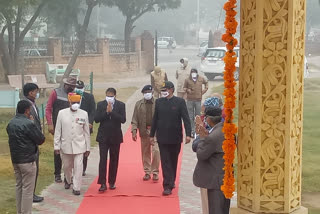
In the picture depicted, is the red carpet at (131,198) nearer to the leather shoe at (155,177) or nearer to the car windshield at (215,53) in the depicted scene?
the leather shoe at (155,177)

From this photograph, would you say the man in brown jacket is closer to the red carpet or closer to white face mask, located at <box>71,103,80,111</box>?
the red carpet

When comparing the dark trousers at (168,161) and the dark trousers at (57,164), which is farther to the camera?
the dark trousers at (57,164)

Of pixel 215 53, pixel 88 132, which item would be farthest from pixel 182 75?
pixel 215 53

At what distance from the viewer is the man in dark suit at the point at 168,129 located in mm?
10195

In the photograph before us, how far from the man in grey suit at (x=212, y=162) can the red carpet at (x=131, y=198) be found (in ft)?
7.29

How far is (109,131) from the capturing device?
1045 centimetres

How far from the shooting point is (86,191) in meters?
10.6

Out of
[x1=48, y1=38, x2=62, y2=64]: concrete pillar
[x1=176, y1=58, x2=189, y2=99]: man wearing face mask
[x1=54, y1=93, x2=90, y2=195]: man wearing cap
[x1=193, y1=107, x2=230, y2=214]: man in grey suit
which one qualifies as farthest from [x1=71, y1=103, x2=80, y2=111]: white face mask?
[x1=48, y1=38, x2=62, y2=64]: concrete pillar

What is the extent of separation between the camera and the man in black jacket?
27.8 ft

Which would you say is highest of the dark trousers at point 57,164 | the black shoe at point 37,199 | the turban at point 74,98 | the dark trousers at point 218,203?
the turban at point 74,98

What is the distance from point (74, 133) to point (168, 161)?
4.89 feet

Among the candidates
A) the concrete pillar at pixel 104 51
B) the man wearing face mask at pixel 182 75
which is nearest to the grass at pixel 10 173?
the man wearing face mask at pixel 182 75

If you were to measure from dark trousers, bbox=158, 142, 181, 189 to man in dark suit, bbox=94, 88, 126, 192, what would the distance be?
0.75 m

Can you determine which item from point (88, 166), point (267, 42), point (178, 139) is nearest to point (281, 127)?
point (267, 42)
